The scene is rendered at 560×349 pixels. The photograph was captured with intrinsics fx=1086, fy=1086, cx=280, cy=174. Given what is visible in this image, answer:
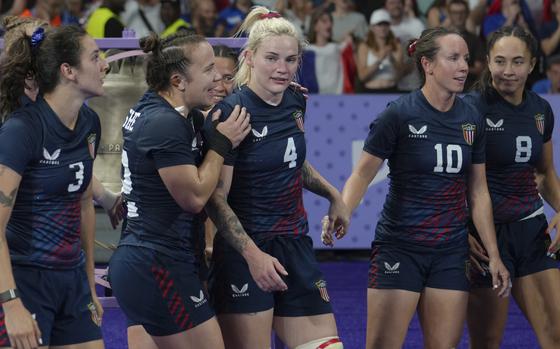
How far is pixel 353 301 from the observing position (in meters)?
9.09

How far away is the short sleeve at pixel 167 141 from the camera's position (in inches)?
184

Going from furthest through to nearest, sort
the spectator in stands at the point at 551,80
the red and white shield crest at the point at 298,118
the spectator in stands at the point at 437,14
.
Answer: the spectator in stands at the point at 437,14 < the spectator in stands at the point at 551,80 < the red and white shield crest at the point at 298,118

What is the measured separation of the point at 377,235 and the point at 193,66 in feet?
5.16

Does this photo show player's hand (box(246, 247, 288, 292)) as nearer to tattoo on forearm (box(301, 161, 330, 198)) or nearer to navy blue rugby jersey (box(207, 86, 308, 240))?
navy blue rugby jersey (box(207, 86, 308, 240))

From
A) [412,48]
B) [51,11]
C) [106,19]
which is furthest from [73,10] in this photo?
[412,48]

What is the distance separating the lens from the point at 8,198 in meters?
4.33

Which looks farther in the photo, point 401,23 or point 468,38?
point 401,23

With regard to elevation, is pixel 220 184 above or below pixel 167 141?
below

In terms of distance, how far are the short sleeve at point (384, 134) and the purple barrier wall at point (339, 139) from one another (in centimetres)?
474

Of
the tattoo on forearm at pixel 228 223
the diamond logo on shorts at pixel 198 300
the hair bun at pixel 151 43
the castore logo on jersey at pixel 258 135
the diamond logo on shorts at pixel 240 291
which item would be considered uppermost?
the hair bun at pixel 151 43

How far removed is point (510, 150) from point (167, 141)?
2208mm

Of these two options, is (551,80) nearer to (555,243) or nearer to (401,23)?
(401,23)

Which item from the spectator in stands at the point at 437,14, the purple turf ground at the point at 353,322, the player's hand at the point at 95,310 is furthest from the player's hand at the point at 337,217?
the spectator in stands at the point at 437,14

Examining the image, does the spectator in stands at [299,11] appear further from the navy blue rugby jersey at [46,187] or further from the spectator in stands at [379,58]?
the navy blue rugby jersey at [46,187]
